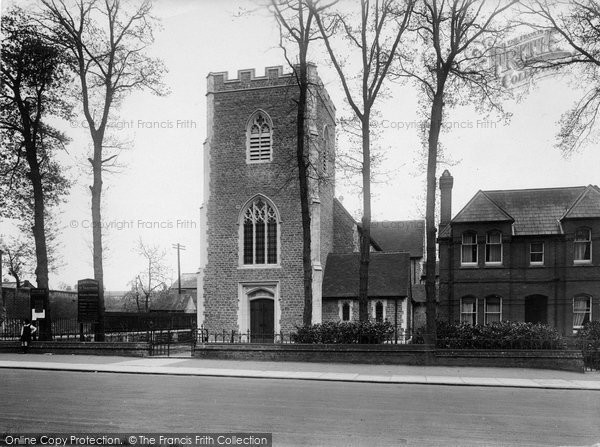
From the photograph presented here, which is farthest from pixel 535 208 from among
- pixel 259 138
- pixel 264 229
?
pixel 259 138

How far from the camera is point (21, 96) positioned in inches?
946

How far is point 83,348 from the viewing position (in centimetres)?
2119

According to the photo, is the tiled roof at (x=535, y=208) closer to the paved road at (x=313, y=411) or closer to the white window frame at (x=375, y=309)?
the white window frame at (x=375, y=309)

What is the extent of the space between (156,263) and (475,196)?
132ft

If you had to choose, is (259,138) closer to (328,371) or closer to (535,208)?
(535,208)

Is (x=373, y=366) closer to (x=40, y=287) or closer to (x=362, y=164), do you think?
(x=362, y=164)

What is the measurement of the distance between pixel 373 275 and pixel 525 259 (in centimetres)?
789

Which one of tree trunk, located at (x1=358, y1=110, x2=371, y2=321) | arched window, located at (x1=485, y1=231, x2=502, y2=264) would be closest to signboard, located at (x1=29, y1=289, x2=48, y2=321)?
tree trunk, located at (x1=358, y1=110, x2=371, y2=321)

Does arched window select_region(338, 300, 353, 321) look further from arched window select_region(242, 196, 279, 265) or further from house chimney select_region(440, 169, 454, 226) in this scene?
house chimney select_region(440, 169, 454, 226)

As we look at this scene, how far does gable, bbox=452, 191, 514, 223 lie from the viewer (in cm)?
2886

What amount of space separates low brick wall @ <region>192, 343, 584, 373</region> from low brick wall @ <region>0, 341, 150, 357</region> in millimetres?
2211

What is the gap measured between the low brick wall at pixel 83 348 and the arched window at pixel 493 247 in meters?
18.1

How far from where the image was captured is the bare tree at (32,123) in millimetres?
22453

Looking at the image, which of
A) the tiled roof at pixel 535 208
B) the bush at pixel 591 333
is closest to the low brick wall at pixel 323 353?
the bush at pixel 591 333
